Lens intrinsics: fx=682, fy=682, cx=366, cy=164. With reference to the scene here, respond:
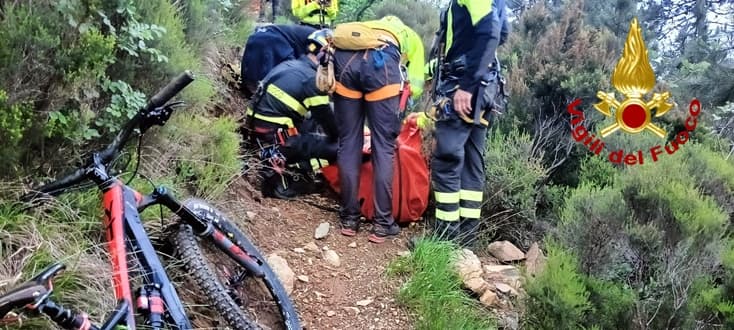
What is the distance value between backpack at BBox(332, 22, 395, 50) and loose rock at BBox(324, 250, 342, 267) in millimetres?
1432

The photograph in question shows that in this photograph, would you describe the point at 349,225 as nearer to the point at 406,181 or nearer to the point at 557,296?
the point at 406,181

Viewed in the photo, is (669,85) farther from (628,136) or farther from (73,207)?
(73,207)

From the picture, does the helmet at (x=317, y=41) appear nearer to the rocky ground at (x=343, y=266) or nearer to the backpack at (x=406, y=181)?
the backpack at (x=406, y=181)

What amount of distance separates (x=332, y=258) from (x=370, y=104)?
113 centimetres

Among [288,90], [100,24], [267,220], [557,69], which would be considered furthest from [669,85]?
[100,24]

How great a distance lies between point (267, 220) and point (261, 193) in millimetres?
457

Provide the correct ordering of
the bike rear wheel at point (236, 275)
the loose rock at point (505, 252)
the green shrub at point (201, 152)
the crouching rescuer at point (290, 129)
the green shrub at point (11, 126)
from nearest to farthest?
the green shrub at point (11, 126) < the bike rear wheel at point (236, 275) < the green shrub at point (201, 152) < the loose rock at point (505, 252) < the crouching rescuer at point (290, 129)

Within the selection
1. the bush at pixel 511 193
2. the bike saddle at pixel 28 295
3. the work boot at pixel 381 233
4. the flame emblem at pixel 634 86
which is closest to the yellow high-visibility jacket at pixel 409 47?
the bush at pixel 511 193

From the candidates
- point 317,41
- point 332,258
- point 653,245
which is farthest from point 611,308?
point 317,41

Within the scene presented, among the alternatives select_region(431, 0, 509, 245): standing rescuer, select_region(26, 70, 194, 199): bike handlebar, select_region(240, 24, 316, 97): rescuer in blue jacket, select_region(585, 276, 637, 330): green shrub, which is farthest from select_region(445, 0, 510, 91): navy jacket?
select_region(26, 70, 194, 199): bike handlebar

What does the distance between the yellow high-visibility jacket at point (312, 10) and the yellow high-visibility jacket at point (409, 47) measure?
185 centimetres

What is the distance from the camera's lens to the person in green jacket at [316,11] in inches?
274

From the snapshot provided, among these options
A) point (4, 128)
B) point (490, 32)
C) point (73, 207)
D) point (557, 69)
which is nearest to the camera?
point (4, 128)

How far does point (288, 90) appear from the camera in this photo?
5.31 meters
